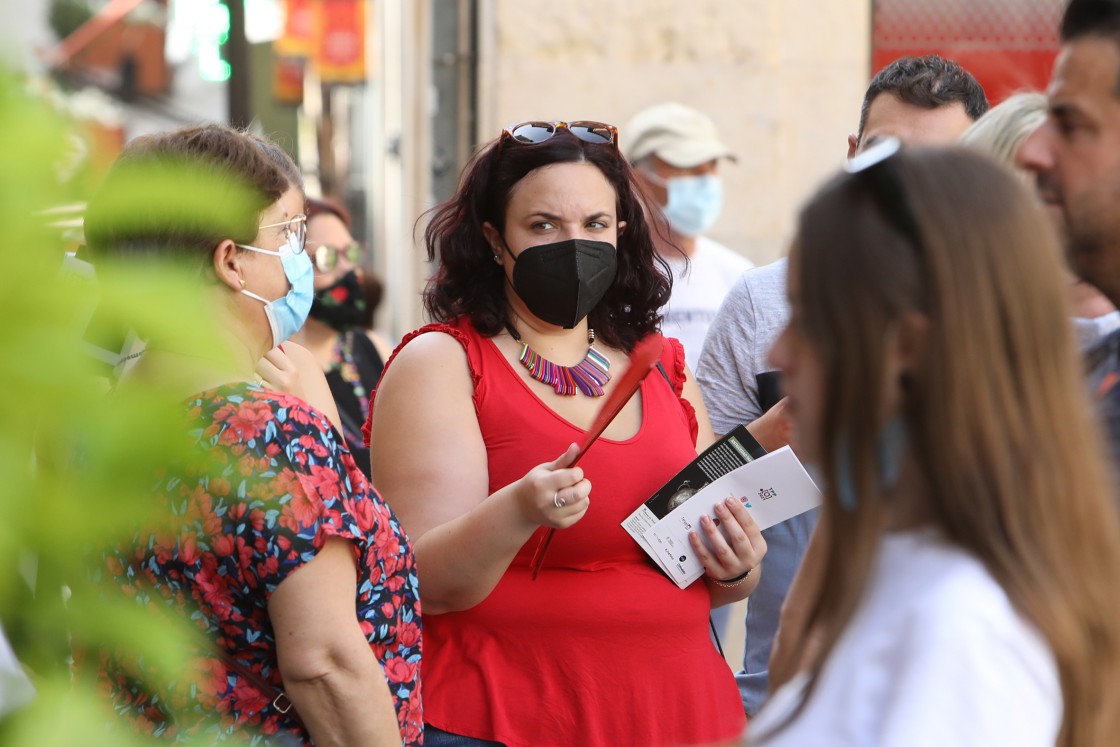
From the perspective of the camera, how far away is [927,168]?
4.21 ft

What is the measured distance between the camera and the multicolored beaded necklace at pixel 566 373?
279cm

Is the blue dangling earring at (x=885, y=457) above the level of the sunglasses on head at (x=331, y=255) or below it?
above

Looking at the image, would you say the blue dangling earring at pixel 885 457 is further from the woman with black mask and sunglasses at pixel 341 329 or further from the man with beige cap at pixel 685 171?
the man with beige cap at pixel 685 171

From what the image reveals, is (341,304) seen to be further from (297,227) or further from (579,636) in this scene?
(579,636)


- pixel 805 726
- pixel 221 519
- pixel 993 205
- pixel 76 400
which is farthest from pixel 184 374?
pixel 221 519

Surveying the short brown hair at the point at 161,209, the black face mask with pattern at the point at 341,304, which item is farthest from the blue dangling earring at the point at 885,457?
the black face mask with pattern at the point at 341,304

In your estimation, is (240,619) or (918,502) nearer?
(918,502)

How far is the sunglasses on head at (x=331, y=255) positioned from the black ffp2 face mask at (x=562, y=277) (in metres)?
2.01

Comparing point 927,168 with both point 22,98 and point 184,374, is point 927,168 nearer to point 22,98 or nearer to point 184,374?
point 184,374

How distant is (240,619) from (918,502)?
4.17 feet

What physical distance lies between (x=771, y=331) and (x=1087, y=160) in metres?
1.63

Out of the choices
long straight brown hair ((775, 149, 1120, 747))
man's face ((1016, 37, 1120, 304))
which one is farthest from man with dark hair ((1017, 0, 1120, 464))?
long straight brown hair ((775, 149, 1120, 747))

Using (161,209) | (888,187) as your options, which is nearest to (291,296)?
(888,187)

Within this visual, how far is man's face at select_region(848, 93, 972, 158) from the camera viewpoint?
3.14 m
